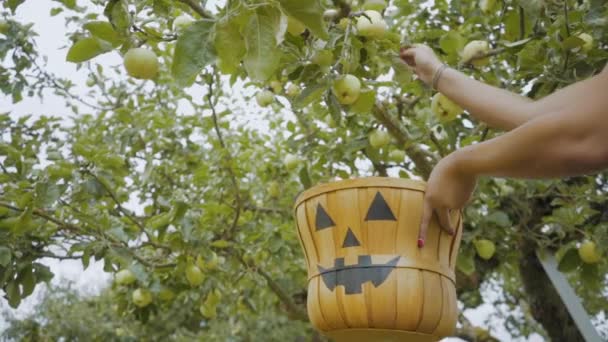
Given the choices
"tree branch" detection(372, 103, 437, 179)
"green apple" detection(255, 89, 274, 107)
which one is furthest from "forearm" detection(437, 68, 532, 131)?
"green apple" detection(255, 89, 274, 107)

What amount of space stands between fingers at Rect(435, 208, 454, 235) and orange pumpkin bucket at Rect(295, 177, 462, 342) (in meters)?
0.01

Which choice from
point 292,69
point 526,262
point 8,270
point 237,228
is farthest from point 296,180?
point 292,69

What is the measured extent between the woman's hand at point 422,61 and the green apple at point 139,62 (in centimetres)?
54

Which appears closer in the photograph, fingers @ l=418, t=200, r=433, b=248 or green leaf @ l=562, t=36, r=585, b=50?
fingers @ l=418, t=200, r=433, b=248

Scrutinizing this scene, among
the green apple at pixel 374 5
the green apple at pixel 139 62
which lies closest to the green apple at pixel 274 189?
the green apple at pixel 374 5

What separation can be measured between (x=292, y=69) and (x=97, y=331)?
17.3ft

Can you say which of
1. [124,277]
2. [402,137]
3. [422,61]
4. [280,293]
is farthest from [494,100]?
[280,293]

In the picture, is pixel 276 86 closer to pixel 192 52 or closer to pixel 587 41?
pixel 587 41

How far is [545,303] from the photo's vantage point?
12.6 ft

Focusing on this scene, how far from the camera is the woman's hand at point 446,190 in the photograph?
100 centimetres

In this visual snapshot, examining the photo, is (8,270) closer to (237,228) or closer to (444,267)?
(237,228)

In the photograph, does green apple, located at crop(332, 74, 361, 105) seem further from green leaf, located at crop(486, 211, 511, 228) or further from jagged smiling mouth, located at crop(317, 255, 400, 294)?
green leaf, located at crop(486, 211, 511, 228)

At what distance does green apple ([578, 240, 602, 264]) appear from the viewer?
2365 millimetres

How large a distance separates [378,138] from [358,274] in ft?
3.84
